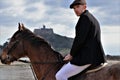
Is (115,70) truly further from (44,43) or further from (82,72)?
(44,43)

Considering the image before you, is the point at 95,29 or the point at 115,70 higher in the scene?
the point at 95,29

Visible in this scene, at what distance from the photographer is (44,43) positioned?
40.1ft

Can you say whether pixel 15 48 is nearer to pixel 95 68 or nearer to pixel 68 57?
pixel 68 57

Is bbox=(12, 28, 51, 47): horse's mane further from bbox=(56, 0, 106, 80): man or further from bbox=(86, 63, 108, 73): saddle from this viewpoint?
bbox=(86, 63, 108, 73): saddle

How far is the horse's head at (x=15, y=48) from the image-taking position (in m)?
12.3

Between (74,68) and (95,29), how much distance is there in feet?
3.25

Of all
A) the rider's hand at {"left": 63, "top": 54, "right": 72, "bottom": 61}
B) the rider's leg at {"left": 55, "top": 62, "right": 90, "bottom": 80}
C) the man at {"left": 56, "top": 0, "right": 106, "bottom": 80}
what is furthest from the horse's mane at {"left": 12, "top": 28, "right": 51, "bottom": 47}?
the man at {"left": 56, "top": 0, "right": 106, "bottom": 80}

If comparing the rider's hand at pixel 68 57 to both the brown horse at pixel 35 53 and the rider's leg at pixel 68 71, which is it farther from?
the brown horse at pixel 35 53

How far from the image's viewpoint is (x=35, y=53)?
40.4 feet

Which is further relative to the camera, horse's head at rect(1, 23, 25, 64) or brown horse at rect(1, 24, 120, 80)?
horse's head at rect(1, 23, 25, 64)

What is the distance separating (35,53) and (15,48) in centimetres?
50

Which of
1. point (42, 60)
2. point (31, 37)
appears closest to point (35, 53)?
point (42, 60)

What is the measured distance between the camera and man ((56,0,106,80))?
444 inches

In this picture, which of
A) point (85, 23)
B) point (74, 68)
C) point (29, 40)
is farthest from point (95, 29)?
point (29, 40)
